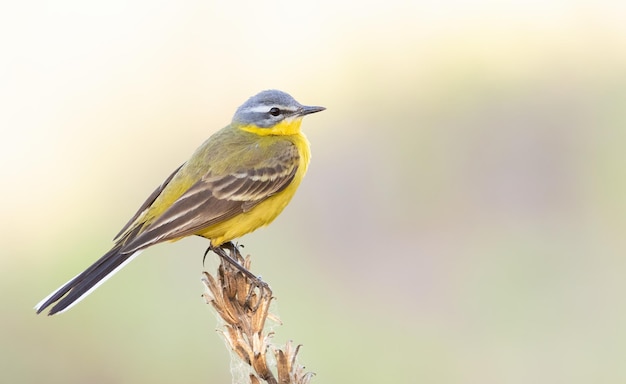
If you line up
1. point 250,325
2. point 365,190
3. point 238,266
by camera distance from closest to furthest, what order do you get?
point 250,325, point 238,266, point 365,190

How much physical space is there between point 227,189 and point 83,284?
1179 mm

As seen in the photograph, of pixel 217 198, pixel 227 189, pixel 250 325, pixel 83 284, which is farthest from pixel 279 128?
pixel 250 325

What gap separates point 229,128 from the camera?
6.83m

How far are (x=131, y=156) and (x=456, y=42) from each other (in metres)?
4.53

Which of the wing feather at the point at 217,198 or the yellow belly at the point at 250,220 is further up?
the wing feather at the point at 217,198

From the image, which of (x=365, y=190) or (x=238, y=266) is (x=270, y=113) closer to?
(x=238, y=266)

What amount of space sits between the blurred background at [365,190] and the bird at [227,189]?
230 cm

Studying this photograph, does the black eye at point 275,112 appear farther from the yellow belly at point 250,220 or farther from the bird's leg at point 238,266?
the bird's leg at point 238,266

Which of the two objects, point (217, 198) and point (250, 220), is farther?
point (250, 220)

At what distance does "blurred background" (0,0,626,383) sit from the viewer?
28.7 ft

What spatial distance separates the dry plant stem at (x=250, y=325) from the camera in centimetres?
359

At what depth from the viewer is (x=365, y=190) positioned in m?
→ 12.1

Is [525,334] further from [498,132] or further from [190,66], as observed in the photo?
[190,66]

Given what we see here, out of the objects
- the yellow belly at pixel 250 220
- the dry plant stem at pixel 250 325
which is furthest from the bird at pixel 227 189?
the dry plant stem at pixel 250 325
